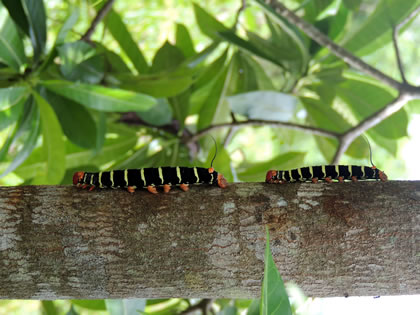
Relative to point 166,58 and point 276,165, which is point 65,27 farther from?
point 276,165

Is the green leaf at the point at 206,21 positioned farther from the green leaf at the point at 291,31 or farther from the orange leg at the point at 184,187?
the orange leg at the point at 184,187

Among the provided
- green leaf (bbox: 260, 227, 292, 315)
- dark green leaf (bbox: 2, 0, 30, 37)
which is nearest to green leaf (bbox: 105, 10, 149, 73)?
dark green leaf (bbox: 2, 0, 30, 37)

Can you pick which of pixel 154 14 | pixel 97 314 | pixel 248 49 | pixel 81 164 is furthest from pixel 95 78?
pixel 97 314

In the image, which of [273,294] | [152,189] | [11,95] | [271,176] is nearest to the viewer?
[273,294]

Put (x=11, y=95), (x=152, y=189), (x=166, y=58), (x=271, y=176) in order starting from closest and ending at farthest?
1. (x=152, y=189)
2. (x=271, y=176)
3. (x=11, y=95)
4. (x=166, y=58)

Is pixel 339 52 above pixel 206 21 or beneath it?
beneath

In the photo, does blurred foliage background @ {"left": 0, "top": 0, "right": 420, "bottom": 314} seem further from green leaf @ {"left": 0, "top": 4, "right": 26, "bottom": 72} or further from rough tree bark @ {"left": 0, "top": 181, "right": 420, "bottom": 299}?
rough tree bark @ {"left": 0, "top": 181, "right": 420, "bottom": 299}

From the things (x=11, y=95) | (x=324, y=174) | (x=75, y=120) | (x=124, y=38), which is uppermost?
(x=124, y=38)

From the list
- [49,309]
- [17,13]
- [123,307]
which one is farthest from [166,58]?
[49,309]

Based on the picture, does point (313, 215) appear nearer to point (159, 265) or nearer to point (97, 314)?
point (159, 265)
